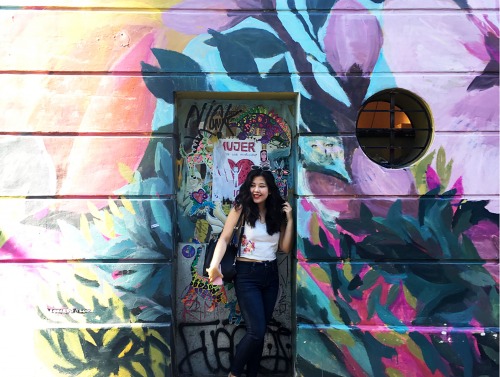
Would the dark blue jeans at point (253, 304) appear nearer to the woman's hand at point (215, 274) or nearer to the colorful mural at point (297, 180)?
the woman's hand at point (215, 274)

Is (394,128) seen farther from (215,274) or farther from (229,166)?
(215,274)

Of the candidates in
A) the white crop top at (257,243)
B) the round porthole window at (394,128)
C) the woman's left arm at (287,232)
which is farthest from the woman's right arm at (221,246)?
the round porthole window at (394,128)

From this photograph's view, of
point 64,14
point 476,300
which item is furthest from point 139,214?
point 476,300

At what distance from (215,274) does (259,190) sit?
0.78 metres

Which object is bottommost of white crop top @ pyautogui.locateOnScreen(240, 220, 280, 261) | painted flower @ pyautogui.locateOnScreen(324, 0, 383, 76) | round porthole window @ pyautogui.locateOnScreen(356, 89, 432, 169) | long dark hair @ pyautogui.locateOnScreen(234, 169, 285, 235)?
white crop top @ pyautogui.locateOnScreen(240, 220, 280, 261)

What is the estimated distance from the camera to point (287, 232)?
158 inches

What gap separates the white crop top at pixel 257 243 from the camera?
12.6 ft

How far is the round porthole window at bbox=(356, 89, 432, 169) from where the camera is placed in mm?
4191

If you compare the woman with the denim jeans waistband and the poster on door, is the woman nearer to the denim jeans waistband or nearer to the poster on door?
the denim jeans waistband

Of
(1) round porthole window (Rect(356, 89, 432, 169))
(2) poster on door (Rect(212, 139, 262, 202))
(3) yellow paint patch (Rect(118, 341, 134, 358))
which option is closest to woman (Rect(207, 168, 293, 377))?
(2) poster on door (Rect(212, 139, 262, 202))

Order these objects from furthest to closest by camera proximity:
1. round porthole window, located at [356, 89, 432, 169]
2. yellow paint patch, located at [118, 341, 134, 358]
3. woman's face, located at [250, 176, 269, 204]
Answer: round porthole window, located at [356, 89, 432, 169], yellow paint patch, located at [118, 341, 134, 358], woman's face, located at [250, 176, 269, 204]

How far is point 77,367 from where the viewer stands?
3963 millimetres

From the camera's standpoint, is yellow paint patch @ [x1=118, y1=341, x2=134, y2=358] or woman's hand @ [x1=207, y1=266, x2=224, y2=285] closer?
woman's hand @ [x1=207, y1=266, x2=224, y2=285]

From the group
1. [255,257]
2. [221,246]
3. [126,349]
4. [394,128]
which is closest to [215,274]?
[221,246]
